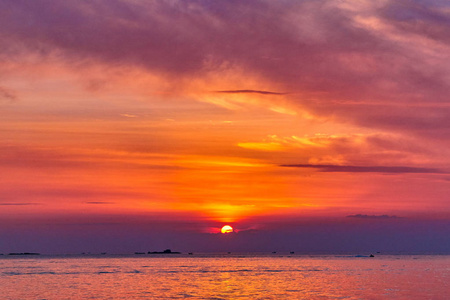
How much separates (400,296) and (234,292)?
19201mm

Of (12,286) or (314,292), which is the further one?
(12,286)

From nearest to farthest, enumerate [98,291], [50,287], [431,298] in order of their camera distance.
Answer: [431,298]
[98,291]
[50,287]

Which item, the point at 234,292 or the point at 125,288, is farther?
the point at 125,288

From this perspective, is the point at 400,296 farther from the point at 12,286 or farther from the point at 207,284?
the point at 12,286

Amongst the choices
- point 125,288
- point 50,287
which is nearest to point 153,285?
point 125,288

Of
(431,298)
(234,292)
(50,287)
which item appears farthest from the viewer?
(50,287)

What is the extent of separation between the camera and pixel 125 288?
8131cm

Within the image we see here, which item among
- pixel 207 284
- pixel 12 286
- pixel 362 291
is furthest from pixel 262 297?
pixel 12 286

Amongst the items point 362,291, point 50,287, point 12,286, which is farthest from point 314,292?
point 12,286

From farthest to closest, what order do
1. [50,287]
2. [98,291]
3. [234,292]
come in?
[50,287], [98,291], [234,292]

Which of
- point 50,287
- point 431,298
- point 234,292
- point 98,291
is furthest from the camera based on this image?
point 50,287

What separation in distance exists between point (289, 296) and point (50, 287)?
36219mm

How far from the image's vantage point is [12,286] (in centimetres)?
8731

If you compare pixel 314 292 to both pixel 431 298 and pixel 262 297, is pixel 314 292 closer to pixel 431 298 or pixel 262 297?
pixel 262 297
